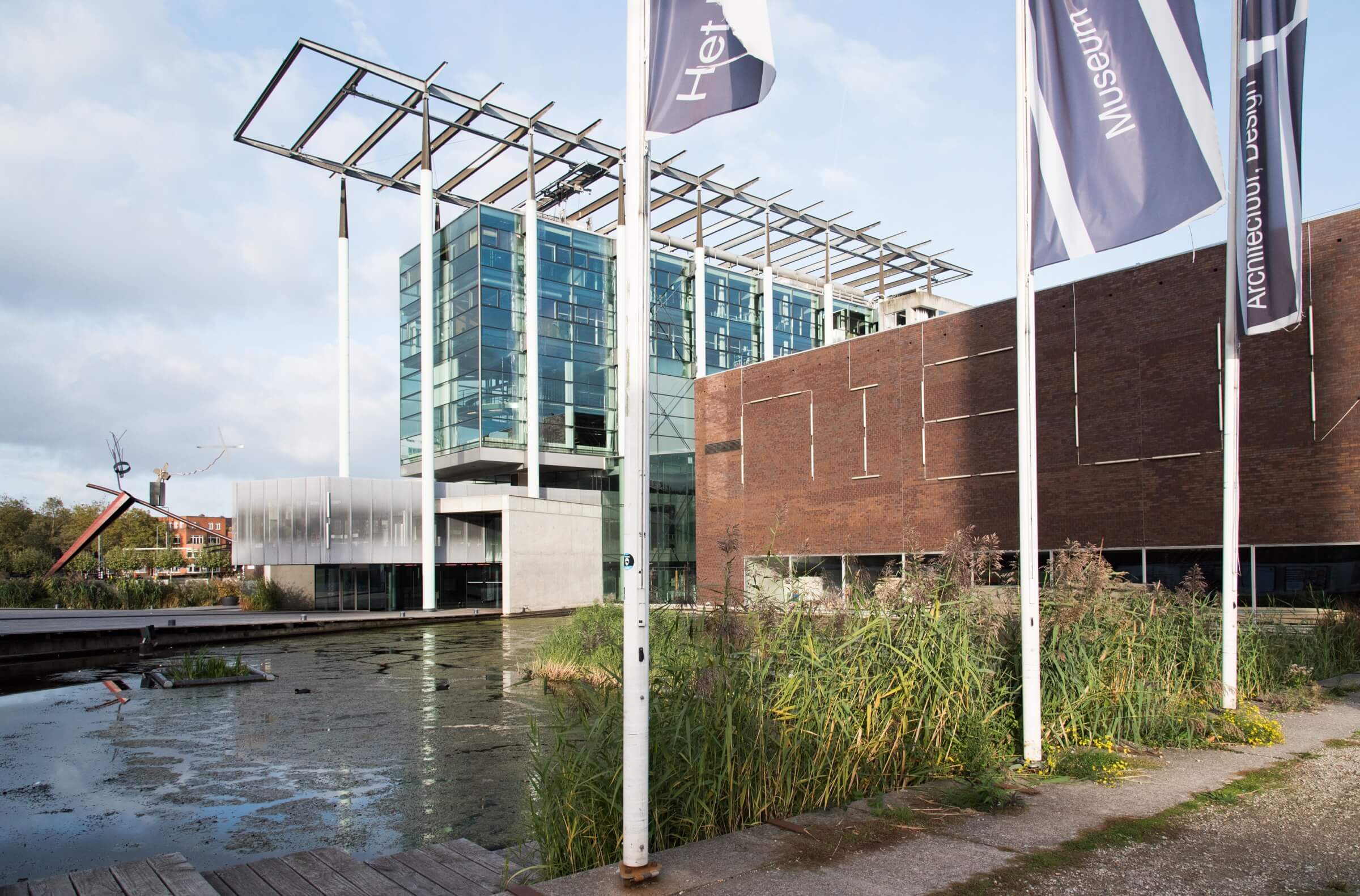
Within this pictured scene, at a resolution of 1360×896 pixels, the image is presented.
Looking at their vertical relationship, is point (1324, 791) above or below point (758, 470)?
below

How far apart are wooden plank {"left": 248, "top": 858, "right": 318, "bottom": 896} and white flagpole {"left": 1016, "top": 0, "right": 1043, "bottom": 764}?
496cm

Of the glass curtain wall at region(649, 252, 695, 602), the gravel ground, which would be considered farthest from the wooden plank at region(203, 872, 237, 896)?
the glass curtain wall at region(649, 252, 695, 602)

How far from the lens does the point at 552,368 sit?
41.8 metres

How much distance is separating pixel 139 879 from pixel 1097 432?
2417 centimetres

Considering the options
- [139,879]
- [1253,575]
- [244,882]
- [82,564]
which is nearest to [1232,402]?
[244,882]

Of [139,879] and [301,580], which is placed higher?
[139,879]

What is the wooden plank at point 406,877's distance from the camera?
15.6 feet

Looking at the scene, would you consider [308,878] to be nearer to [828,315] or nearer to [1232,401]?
[1232,401]

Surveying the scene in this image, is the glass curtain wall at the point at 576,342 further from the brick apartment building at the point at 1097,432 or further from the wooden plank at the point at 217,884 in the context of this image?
the wooden plank at the point at 217,884

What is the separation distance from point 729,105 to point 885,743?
173 inches

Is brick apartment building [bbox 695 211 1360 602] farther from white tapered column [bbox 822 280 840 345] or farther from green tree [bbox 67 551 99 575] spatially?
green tree [bbox 67 551 99 575]

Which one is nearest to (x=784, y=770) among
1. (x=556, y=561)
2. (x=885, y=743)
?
(x=885, y=743)

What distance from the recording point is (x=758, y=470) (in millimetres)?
34688

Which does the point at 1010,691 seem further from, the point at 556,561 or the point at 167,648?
the point at 556,561
